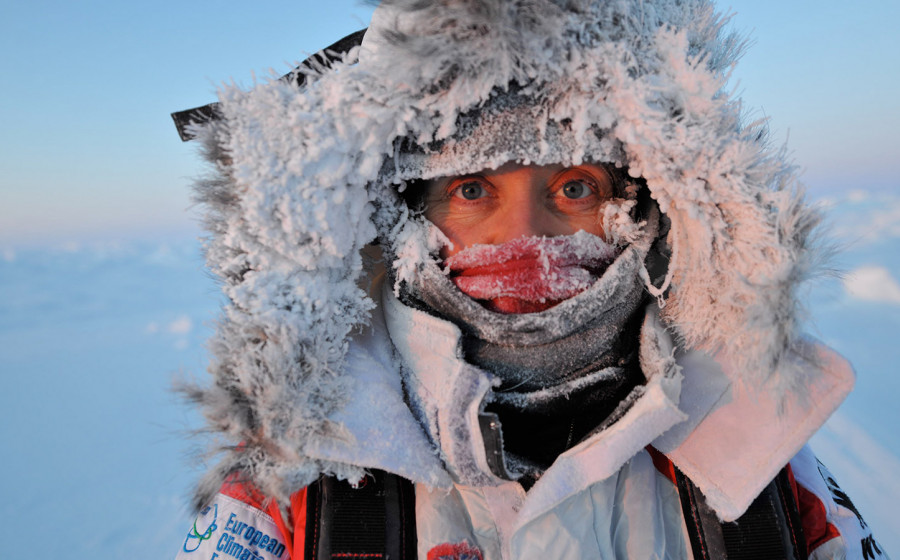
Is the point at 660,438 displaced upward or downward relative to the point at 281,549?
upward

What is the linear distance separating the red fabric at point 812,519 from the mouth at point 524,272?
720mm

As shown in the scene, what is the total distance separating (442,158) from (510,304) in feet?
1.19

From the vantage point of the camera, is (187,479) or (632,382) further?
(632,382)

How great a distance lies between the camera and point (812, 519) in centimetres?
127

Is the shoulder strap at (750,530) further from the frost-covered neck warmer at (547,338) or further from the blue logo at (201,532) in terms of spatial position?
the blue logo at (201,532)

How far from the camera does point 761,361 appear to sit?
104 centimetres

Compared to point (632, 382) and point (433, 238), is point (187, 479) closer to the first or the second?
point (433, 238)

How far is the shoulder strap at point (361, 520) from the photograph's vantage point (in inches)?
41.1

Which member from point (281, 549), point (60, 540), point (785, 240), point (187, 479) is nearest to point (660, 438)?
point (785, 240)

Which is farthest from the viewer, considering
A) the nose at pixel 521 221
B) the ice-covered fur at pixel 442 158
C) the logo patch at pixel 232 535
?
the nose at pixel 521 221

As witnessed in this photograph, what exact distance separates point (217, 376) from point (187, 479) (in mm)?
328

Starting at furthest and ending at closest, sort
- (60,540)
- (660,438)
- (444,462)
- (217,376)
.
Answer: (60,540)
(660,438)
(444,462)
(217,376)

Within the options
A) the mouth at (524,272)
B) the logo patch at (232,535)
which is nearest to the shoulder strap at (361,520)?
the logo patch at (232,535)

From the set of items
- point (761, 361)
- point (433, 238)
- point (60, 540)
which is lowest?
point (60, 540)
